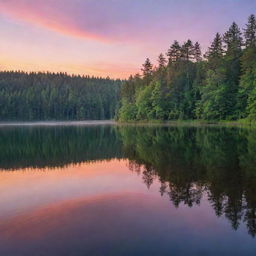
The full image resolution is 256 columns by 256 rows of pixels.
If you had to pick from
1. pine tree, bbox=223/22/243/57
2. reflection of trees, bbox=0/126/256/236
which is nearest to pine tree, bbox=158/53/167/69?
pine tree, bbox=223/22/243/57

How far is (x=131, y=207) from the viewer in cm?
1209

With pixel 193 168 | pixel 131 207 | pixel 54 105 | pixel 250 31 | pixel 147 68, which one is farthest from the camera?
pixel 54 105

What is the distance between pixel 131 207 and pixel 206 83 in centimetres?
6550

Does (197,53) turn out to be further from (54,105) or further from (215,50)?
(54,105)

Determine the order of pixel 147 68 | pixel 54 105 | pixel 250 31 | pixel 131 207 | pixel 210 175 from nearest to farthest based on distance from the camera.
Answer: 1. pixel 131 207
2. pixel 210 175
3. pixel 250 31
4. pixel 147 68
5. pixel 54 105

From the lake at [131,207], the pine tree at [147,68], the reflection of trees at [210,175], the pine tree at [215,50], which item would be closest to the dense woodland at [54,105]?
the pine tree at [147,68]

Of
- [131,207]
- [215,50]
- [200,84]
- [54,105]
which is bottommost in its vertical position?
[131,207]

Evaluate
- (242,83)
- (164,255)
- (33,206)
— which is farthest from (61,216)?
(242,83)

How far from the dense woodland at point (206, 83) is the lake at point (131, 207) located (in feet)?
142

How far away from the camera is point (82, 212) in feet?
38.0

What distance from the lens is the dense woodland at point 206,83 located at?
209ft

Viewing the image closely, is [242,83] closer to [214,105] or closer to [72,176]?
[214,105]

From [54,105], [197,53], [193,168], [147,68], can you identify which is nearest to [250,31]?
[197,53]

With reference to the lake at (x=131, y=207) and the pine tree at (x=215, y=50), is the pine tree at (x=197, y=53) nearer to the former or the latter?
the pine tree at (x=215, y=50)
